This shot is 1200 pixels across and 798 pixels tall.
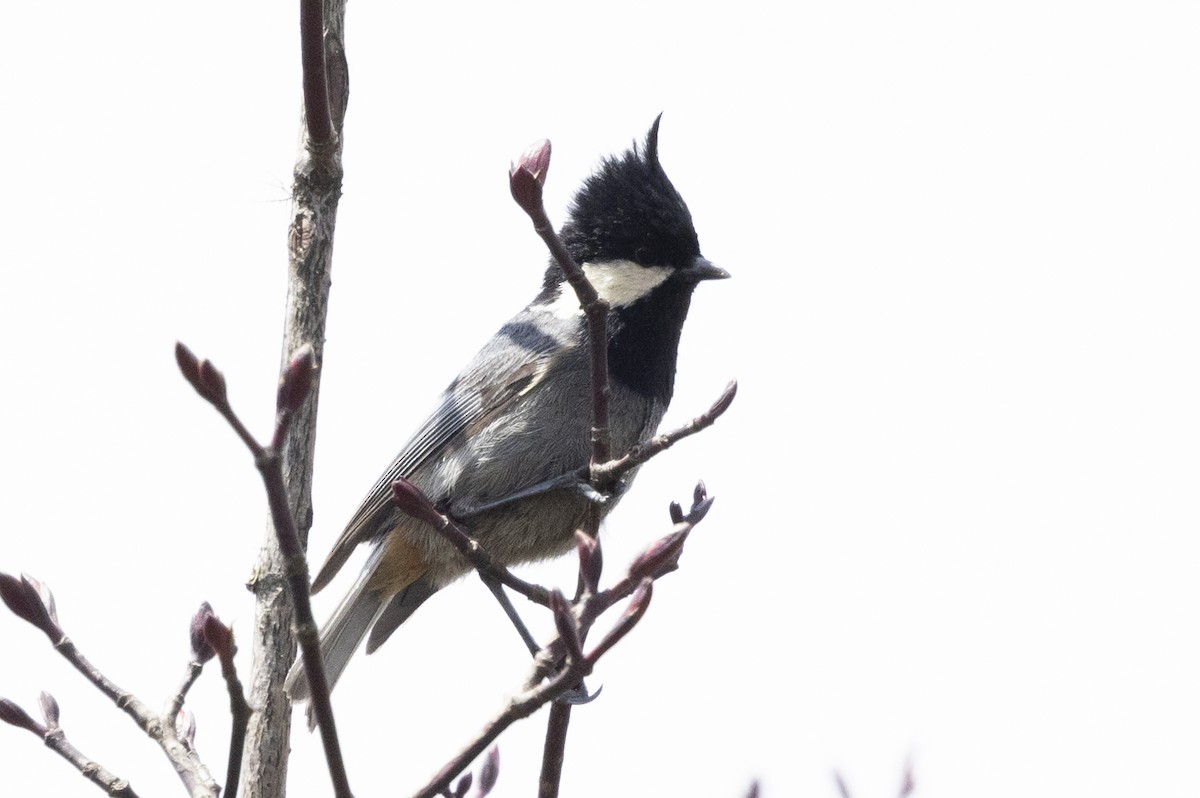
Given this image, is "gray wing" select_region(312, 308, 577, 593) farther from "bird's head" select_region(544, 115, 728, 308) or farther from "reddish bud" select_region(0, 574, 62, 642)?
"reddish bud" select_region(0, 574, 62, 642)

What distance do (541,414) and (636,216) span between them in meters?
0.91

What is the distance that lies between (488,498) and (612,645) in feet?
8.56

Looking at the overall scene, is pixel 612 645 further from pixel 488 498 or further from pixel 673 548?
pixel 488 498

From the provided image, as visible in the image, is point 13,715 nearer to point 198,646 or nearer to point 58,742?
point 58,742

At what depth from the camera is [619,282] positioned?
507 centimetres

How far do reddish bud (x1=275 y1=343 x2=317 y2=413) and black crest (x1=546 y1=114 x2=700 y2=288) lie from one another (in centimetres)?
332

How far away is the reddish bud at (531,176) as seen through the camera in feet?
7.76

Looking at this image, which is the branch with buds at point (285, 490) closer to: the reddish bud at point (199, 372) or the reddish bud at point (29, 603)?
the reddish bud at point (199, 372)

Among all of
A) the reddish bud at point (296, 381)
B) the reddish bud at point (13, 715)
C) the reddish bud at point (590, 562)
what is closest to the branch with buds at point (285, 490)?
the reddish bud at point (296, 381)

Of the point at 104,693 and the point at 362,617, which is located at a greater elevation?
the point at 104,693

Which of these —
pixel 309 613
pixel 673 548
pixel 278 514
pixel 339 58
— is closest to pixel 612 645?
Result: pixel 673 548

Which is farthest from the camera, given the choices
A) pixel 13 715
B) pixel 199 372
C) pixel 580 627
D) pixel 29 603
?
pixel 13 715

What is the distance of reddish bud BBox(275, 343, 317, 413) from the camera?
Result: 1795 mm

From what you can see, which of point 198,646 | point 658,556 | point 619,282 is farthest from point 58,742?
point 619,282
